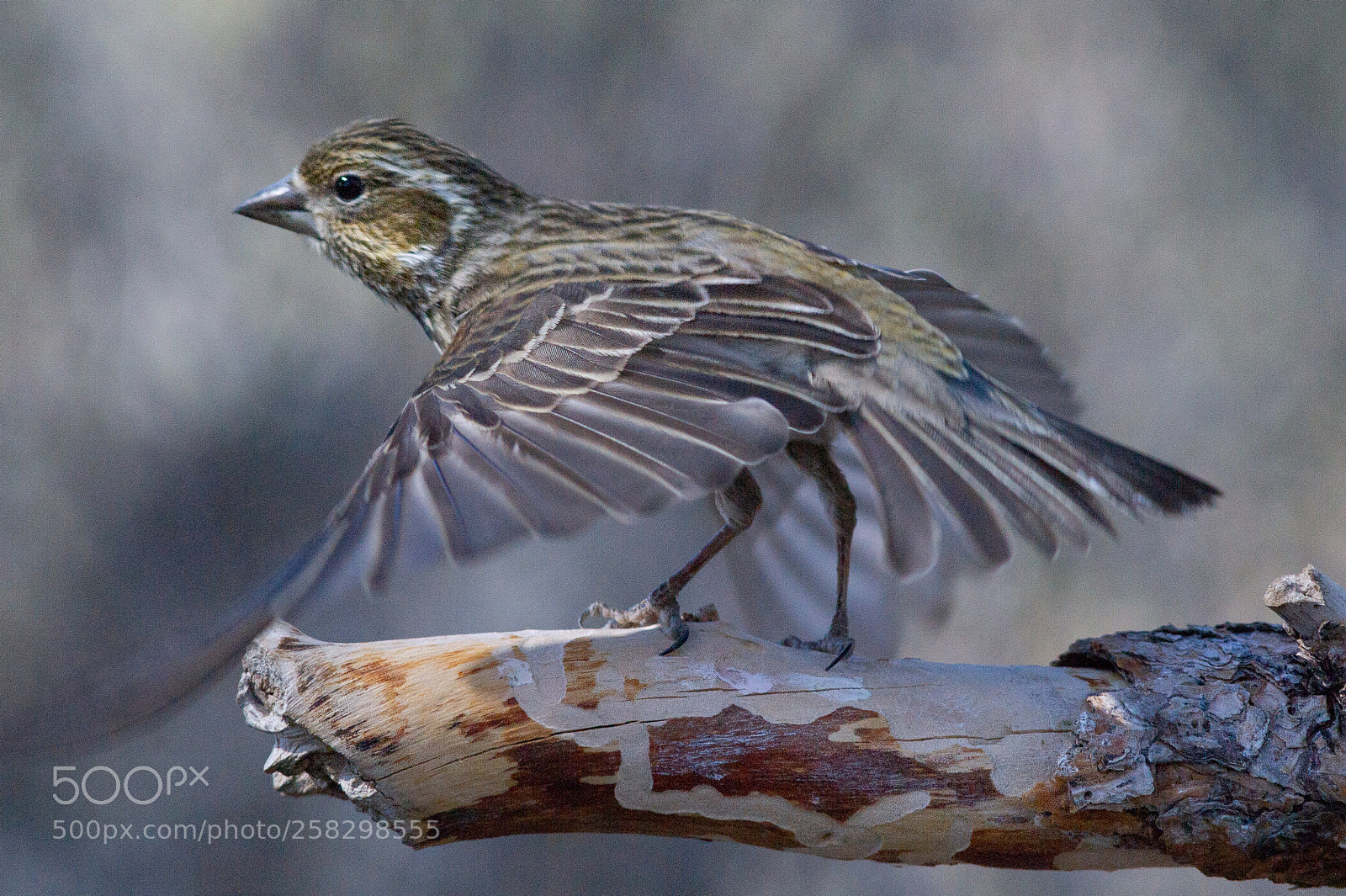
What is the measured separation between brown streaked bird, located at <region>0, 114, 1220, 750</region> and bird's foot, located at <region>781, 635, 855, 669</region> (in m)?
0.02

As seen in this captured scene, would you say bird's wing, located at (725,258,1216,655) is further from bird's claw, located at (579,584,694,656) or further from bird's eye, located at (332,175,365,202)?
bird's eye, located at (332,175,365,202)

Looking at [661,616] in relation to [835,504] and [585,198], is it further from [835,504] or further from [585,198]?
[585,198]

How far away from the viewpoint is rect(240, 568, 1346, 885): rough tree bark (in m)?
2.86

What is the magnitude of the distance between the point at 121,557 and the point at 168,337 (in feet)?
3.72

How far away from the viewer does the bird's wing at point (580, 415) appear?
2645 millimetres

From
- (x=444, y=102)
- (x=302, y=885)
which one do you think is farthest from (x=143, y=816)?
(x=444, y=102)

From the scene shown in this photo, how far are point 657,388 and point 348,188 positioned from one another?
1961 mm

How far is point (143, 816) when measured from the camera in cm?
523

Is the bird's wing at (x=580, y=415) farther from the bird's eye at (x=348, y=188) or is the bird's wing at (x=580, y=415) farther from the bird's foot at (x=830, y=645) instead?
the bird's eye at (x=348, y=188)

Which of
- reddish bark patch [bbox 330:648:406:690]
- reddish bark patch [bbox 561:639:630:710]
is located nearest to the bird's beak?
reddish bark patch [bbox 330:648:406:690]

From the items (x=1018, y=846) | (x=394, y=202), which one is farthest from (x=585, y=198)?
(x=1018, y=846)

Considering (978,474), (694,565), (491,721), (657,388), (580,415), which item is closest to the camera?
(491,721)

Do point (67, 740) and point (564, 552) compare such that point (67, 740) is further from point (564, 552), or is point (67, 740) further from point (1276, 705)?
point (564, 552)

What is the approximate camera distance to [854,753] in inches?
117
